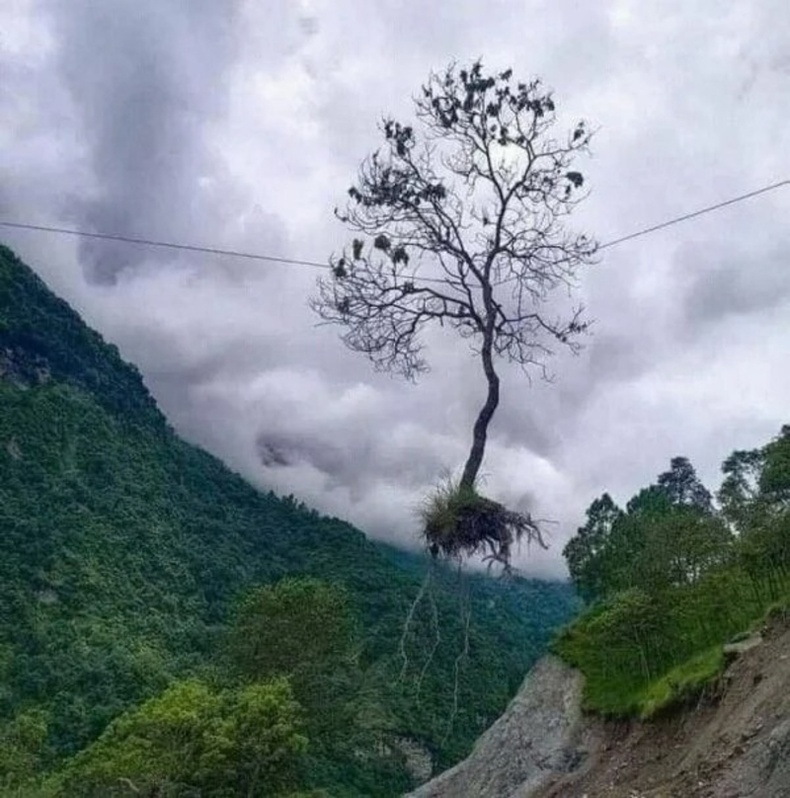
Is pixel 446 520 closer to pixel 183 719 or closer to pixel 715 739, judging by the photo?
pixel 715 739

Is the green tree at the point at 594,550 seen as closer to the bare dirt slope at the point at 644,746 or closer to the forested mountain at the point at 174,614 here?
the forested mountain at the point at 174,614

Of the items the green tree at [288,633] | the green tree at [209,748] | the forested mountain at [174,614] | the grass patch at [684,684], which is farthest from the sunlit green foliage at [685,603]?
the green tree at [288,633]

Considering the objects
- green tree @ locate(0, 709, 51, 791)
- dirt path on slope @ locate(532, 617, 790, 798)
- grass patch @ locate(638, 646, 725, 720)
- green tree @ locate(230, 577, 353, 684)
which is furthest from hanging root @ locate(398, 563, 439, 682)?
green tree @ locate(0, 709, 51, 791)

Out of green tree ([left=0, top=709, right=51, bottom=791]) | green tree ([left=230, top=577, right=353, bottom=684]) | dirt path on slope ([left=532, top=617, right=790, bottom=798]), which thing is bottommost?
dirt path on slope ([left=532, top=617, right=790, bottom=798])

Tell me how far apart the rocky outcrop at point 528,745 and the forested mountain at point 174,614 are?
2.00 metres

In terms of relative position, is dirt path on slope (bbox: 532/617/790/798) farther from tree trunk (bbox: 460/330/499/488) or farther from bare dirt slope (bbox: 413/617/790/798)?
tree trunk (bbox: 460/330/499/488)

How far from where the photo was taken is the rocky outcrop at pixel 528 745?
17.4 meters

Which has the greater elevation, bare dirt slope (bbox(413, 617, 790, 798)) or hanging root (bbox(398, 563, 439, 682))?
hanging root (bbox(398, 563, 439, 682))

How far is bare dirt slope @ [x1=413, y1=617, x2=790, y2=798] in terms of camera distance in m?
9.45

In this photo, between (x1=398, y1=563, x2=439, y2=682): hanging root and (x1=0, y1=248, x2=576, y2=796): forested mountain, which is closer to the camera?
(x1=398, y1=563, x2=439, y2=682): hanging root

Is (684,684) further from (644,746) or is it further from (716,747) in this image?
(716,747)

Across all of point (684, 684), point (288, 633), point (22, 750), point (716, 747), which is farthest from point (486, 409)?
point (22, 750)

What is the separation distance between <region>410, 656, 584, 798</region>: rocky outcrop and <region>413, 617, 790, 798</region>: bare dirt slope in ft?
0.09

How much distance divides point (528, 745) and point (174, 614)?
78235mm
